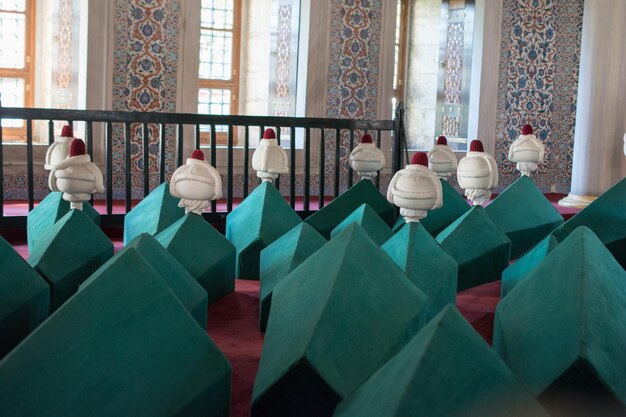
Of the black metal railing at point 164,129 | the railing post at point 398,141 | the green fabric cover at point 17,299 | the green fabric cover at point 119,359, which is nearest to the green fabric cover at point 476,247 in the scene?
the green fabric cover at point 17,299

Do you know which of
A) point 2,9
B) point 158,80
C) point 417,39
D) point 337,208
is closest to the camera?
point 337,208

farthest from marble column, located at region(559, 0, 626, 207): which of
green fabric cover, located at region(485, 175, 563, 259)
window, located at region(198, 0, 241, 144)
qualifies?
green fabric cover, located at region(485, 175, 563, 259)

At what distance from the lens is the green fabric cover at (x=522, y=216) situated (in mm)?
3332

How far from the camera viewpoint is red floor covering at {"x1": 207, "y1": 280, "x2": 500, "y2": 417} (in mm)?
1724

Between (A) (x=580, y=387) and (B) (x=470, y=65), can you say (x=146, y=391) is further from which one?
(B) (x=470, y=65)

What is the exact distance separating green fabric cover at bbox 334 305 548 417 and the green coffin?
0.76ft

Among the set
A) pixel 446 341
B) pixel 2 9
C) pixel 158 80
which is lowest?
pixel 446 341

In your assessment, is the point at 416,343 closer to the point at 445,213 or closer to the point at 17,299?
the point at 17,299

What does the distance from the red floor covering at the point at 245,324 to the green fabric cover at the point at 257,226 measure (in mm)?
74

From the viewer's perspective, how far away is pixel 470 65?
8547 mm

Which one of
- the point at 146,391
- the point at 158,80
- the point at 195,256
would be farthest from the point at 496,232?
the point at 158,80

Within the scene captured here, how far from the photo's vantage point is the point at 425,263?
222cm

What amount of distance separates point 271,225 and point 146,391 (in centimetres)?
169

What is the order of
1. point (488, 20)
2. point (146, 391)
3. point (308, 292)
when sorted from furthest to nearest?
1. point (488, 20)
2. point (308, 292)
3. point (146, 391)
